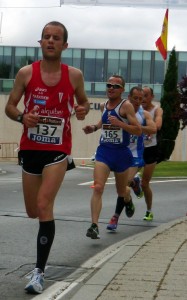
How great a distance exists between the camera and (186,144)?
56.1 meters

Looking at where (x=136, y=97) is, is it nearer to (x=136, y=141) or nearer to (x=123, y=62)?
(x=136, y=141)

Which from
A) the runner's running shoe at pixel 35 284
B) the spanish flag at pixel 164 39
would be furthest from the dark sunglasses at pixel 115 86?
the spanish flag at pixel 164 39

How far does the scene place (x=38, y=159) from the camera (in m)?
6.93

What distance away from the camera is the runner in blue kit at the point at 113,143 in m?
9.87

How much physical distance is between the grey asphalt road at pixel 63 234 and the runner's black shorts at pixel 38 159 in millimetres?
972

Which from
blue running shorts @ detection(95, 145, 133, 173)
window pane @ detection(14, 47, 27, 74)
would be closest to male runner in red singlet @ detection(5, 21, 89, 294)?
blue running shorts @ detection(95, 145, 133, 173)

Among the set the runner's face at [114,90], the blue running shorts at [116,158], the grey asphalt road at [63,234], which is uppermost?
the runner's face at [114,90]

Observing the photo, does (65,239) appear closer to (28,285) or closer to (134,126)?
(134,126)

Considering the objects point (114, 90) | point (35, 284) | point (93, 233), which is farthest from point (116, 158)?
point (35, 284)

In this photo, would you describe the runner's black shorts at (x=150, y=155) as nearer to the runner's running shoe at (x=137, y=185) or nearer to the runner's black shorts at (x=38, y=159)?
the runner's running shoe at (x=137, y=185)

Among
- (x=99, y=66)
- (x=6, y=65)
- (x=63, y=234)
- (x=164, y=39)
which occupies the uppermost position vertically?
(x=164, y=39)

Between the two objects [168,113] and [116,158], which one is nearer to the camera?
[116,158]

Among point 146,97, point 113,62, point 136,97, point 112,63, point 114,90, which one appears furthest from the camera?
point 112,63

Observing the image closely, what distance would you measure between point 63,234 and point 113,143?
52.6 inches
